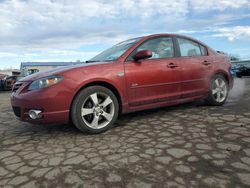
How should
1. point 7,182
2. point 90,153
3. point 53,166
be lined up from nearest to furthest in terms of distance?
point 7,182 < point 53,166 < point 90,153

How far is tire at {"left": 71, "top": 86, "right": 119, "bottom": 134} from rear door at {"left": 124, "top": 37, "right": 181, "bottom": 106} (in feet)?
1.25

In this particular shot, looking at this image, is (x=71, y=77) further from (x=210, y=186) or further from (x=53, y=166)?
(x=210, y=186)

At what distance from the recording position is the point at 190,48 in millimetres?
5762

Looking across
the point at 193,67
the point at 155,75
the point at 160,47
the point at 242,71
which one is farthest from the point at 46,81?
the point at 242,71

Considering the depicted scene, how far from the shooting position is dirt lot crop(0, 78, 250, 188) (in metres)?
2.74

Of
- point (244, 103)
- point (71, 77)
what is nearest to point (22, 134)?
point (71, 77)

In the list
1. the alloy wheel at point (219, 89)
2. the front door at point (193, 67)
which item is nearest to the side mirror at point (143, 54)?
the front door at point (193, 67)

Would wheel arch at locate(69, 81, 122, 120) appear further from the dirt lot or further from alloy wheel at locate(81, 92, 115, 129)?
the dirt lot

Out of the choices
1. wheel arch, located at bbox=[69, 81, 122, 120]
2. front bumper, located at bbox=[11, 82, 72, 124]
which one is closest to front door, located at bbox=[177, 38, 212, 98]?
wheel arch, located at bbox=[69, 81, 122, 120]

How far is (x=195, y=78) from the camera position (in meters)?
5.54

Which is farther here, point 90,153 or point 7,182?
point 90,153

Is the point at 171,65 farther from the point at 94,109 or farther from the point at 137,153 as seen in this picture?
the point at 137,153

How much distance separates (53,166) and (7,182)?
1.60 ft

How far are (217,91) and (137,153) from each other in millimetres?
3264
